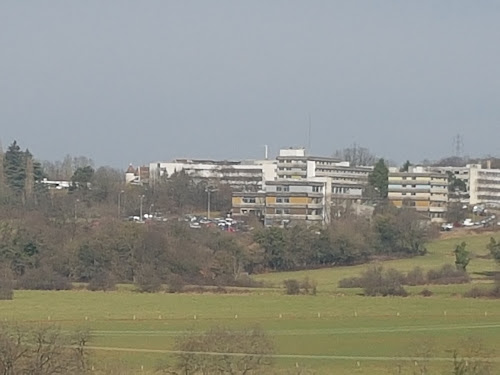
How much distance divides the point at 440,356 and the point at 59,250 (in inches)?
1278

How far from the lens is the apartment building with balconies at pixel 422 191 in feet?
316

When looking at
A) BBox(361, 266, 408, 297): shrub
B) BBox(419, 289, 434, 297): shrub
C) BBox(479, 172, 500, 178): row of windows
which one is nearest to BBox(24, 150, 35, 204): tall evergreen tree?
BBox(361, 266, 408, 297): shrub

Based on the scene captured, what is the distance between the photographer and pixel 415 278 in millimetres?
57844

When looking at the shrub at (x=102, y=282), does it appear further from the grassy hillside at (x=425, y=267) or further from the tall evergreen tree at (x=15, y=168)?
the tall evergreen tree at (x=15, y=168)

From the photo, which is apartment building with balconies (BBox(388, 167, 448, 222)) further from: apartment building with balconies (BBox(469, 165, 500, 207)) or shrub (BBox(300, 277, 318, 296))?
shrub (BBox(300, 277, 318, 296))

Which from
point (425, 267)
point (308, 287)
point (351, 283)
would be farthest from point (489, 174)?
point (308, 287)

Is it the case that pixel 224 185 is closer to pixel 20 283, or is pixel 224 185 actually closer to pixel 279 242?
pixel 279 242

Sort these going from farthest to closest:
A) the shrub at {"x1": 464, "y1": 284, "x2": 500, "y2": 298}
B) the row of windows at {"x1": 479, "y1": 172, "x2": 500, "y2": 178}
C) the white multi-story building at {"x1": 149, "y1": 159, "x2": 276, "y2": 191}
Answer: the row of windows at {"x1": 479, "y1": 172, "x2": 500, "y2": 178} → the white multi-story building at {"x1": 149, "y1": 159, "x2": 276, "y2": 191} → the shrub at {"x1": 464, "y1": 284, "x2": 500, "y2": 298}

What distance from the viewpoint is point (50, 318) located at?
4228 centimetres

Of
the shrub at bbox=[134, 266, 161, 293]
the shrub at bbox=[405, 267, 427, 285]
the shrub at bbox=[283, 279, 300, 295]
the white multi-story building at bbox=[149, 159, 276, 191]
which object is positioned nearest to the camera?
the shrub at bbox=[283, 279, 300, 295]

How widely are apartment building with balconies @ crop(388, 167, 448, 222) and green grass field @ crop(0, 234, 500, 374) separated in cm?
3753

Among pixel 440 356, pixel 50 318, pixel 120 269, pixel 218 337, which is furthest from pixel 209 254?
pixel 218 337

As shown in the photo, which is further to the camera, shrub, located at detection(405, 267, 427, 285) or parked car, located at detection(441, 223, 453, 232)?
parked car, located at detection(441, 223, 453, 232)

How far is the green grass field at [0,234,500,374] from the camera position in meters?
33.1
